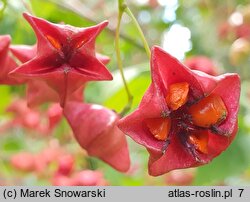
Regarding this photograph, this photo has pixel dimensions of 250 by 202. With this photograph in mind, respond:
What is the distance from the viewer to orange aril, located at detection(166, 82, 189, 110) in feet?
2.84

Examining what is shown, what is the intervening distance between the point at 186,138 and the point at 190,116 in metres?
0.03

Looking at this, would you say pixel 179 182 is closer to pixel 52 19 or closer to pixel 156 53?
pixel 52 19

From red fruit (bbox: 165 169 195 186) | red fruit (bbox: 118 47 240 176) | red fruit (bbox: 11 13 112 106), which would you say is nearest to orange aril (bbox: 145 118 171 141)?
red fruit (bbox: 118 47 240 176)

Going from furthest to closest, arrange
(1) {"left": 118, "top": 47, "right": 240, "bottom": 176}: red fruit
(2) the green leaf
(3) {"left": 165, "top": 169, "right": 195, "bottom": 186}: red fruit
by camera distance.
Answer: (3) {"left": 165, "top": 169, "right": 195, "bottom": 186}: red fruit
(2) the green leaf
(1) {"left": 118, "top": 47, "right": 240, "bottom": 176}: red fruit

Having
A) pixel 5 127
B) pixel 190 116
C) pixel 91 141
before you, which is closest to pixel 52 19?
pixel 91 141

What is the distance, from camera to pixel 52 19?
1813 millimetres

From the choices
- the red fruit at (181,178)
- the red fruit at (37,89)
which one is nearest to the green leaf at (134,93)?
the red fruit at (37,89)

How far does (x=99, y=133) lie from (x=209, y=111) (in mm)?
246

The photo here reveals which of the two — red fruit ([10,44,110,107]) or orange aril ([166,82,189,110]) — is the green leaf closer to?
red fruit ([10,44,110,107])

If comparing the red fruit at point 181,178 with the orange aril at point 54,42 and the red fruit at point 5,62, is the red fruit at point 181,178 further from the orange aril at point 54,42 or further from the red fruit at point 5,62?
the orange aril at point 54,42

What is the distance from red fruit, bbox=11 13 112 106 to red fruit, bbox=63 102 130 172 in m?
0.14

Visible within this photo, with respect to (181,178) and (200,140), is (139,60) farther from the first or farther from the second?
(200,140)

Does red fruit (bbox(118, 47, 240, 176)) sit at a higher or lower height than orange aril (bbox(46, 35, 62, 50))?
lower

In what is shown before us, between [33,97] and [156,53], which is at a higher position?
[33,97]
